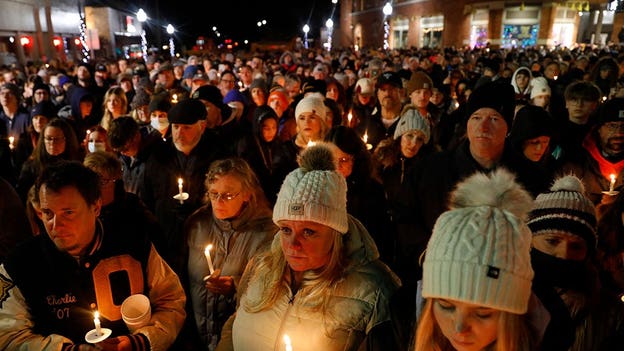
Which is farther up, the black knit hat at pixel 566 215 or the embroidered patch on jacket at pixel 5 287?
the black knit hat at pixel 566 215

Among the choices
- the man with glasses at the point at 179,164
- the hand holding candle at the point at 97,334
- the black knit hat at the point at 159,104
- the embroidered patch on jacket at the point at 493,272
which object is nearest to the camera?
the embroidered patch on jacket at the point at 493,272

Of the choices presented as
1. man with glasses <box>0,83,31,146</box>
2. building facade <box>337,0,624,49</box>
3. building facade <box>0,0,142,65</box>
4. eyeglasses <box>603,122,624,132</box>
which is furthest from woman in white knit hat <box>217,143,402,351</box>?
building facade <box>337,0,624,49</box>

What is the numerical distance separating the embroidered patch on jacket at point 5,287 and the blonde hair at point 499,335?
197 centimetres

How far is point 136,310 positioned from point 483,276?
164 cm

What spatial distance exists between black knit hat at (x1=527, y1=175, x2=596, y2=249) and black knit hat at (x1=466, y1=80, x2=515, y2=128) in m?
0.71

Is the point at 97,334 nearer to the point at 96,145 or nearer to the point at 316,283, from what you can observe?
the point at 316,283

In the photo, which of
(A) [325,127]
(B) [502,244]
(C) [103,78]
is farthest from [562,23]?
(B) [502,244]

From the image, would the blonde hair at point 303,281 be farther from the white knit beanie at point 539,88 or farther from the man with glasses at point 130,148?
the white knit beanie at point 539,88

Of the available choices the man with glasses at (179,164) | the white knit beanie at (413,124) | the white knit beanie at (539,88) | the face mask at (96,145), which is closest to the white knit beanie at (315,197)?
the man with glasses at (179,164)

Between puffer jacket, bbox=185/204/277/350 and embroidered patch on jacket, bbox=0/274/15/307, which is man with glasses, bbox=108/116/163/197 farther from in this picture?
embroidered patch on jacket, bbox=0/274/15/307

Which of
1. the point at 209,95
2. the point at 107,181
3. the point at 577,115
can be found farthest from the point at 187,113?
the point at 577,115

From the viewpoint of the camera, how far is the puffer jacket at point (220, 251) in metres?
3.07

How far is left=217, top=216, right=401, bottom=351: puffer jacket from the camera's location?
214cm

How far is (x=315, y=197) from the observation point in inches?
90.0
